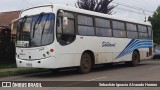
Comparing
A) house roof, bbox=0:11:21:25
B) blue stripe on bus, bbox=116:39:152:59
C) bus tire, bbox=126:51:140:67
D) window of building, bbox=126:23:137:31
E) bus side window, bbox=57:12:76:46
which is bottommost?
bus tire, bbox=126:51:140:67

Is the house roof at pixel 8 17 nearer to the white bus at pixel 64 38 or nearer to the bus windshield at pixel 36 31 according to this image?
the white bus at pixel 64 38

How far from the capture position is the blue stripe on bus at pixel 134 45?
22.8 metres

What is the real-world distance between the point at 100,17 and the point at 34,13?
14.8 ft

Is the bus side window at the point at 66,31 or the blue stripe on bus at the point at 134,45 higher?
the bus side window at the point at 66,31

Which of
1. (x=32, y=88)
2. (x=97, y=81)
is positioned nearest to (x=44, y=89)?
(x=32, y=88)

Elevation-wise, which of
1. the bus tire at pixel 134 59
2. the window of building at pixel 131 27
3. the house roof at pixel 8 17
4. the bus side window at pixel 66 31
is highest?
the house roof at pixel 8 17

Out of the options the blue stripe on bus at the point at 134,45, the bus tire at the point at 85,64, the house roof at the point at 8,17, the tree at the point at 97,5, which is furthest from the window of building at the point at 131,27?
the house roof at the point at 8,17

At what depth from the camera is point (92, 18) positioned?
19.2 meters

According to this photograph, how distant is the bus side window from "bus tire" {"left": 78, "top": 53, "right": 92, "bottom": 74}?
1417 mm

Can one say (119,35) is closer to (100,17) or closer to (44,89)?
(100,17)

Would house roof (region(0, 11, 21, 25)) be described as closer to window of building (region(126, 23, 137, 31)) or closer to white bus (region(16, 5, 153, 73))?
window of building (region(126, 23, 137, 31))

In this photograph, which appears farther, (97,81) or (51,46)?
(51,46)

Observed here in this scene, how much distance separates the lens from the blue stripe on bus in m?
22.8

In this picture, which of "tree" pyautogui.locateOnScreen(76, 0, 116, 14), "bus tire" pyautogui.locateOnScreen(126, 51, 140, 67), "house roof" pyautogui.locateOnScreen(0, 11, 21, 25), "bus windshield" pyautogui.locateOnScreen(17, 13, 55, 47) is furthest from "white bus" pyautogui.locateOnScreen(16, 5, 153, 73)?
"house roof" pyautogui.locateOnScreen(0, 11, 21, 25)
